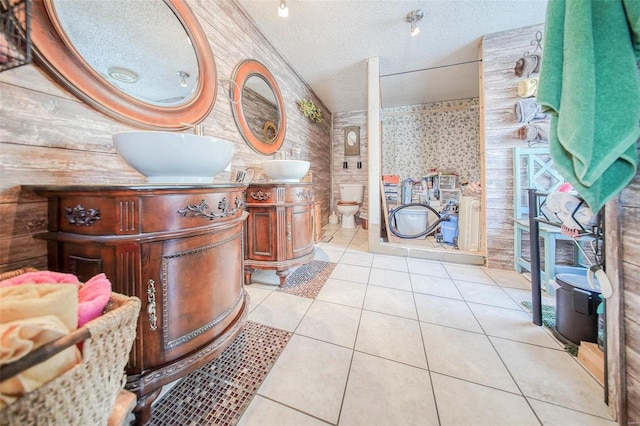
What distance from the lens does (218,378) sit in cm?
92

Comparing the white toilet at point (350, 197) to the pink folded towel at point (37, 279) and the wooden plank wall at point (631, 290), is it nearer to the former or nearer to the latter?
the wooden plank wall at point (631, 290)

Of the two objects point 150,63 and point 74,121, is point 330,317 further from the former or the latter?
point 150,63

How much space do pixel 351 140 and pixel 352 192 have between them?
44.6 inches

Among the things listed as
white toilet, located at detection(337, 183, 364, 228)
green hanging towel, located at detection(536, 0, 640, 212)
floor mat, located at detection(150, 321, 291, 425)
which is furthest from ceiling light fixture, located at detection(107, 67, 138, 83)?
white toilet, located at detection(337, 183, 364, 228)

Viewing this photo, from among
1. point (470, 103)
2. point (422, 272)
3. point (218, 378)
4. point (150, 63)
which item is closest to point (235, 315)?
point (218, 378)

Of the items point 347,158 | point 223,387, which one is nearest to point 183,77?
point 223,387

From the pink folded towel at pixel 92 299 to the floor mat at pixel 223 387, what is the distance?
585 mm

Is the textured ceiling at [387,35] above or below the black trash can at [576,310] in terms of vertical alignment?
above

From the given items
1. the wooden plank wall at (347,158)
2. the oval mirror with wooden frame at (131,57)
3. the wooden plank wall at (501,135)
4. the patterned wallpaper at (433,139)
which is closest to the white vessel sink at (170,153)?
the oval mirror with wooden frame at (131,57)

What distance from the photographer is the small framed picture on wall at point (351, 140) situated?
4.27m

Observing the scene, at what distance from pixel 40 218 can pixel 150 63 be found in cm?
95

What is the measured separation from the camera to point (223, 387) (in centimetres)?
87

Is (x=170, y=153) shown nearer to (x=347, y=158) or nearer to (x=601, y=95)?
(x=601, y=95)

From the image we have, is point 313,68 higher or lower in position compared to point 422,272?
higher
